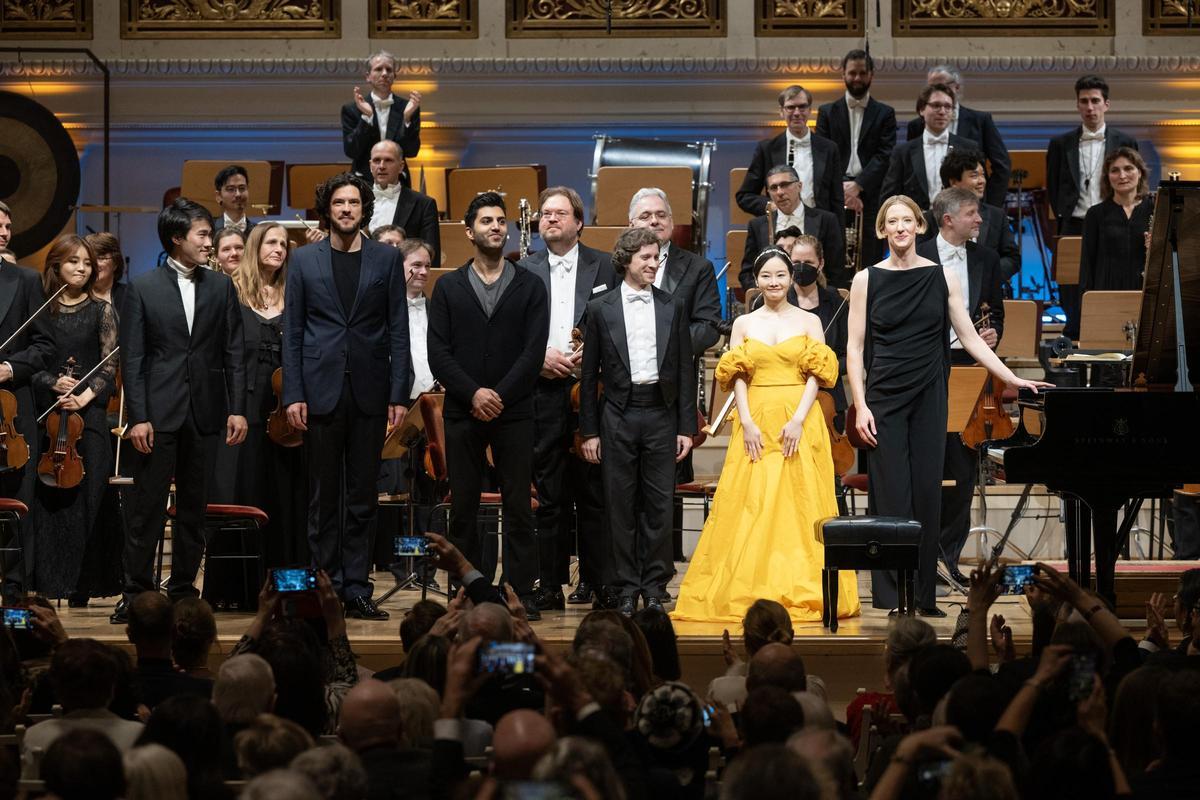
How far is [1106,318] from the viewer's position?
25.2ft

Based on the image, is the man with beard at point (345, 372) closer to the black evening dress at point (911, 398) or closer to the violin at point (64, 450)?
the violin at point (64, 450)

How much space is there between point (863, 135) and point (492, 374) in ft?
12.1

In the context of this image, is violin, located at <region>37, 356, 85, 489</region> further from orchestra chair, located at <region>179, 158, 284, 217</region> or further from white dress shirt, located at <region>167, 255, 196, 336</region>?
orchestra chair, located at <region>179, 158, 284, 217</region>

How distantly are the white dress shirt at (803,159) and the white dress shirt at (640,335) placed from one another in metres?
2.74

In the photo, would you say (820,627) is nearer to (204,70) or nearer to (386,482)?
(386,482)

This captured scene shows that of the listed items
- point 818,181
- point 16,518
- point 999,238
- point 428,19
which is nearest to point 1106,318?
point 999,238

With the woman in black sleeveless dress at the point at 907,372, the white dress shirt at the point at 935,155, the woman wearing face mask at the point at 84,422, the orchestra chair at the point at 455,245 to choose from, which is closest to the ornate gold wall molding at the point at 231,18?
the orchestra chair at the point at 455,245

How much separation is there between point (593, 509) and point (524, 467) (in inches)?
21.3

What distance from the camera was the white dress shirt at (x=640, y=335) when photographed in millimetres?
5844

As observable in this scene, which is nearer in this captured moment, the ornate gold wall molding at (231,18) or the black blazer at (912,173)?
the black blazer at (912,173)

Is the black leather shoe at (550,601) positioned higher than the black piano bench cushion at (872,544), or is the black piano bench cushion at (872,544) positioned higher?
the black piano bench cushion at (872,544)

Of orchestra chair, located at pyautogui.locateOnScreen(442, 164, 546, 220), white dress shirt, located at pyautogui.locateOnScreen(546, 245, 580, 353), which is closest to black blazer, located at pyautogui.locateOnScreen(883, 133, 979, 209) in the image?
orchestra chair, located at pyautogui.locateOnScreen(442, 164, 546, 220)

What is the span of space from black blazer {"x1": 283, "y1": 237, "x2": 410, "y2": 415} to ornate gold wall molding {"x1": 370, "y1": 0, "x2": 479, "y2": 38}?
17.5 ft

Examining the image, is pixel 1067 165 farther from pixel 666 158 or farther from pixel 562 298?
Answer: pixel 562 298
